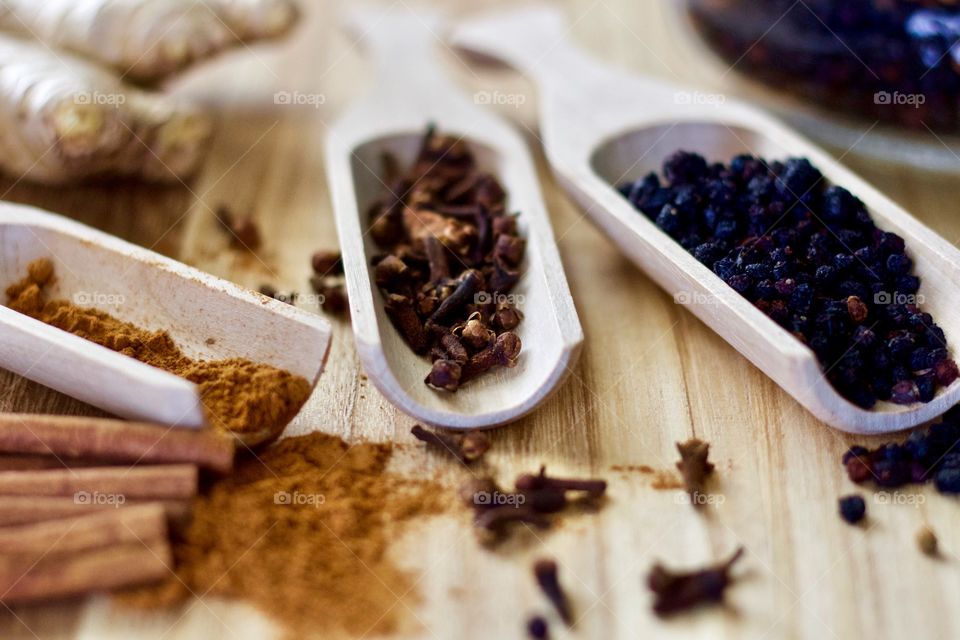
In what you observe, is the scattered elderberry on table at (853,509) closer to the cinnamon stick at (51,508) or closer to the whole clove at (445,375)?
the whole clove at (445,375)

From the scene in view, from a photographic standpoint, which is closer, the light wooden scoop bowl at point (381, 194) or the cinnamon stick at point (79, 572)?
the cinnamon stick at point (79, 572)

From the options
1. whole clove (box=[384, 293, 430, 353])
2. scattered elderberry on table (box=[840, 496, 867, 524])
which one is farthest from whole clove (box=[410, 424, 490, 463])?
scattered elderberry on table (box=[840, 496, 867, 524])

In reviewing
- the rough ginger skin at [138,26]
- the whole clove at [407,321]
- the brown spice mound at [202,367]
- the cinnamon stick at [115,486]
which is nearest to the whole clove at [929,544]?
the whole clove at [407,321]

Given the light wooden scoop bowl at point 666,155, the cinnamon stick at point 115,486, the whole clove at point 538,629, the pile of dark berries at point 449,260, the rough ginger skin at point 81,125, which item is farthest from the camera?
the rough ginger skin at point 81,125

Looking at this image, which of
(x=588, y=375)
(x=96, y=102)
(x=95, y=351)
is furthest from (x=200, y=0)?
(x=588, y=375)

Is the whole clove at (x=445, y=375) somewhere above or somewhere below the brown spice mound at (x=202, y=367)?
above

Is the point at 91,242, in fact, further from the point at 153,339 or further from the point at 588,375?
the point at 588,375

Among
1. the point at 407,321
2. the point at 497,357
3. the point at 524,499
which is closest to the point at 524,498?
the point at 524,499

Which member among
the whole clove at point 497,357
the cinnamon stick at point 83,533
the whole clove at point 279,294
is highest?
the whole clove at point 497,357
